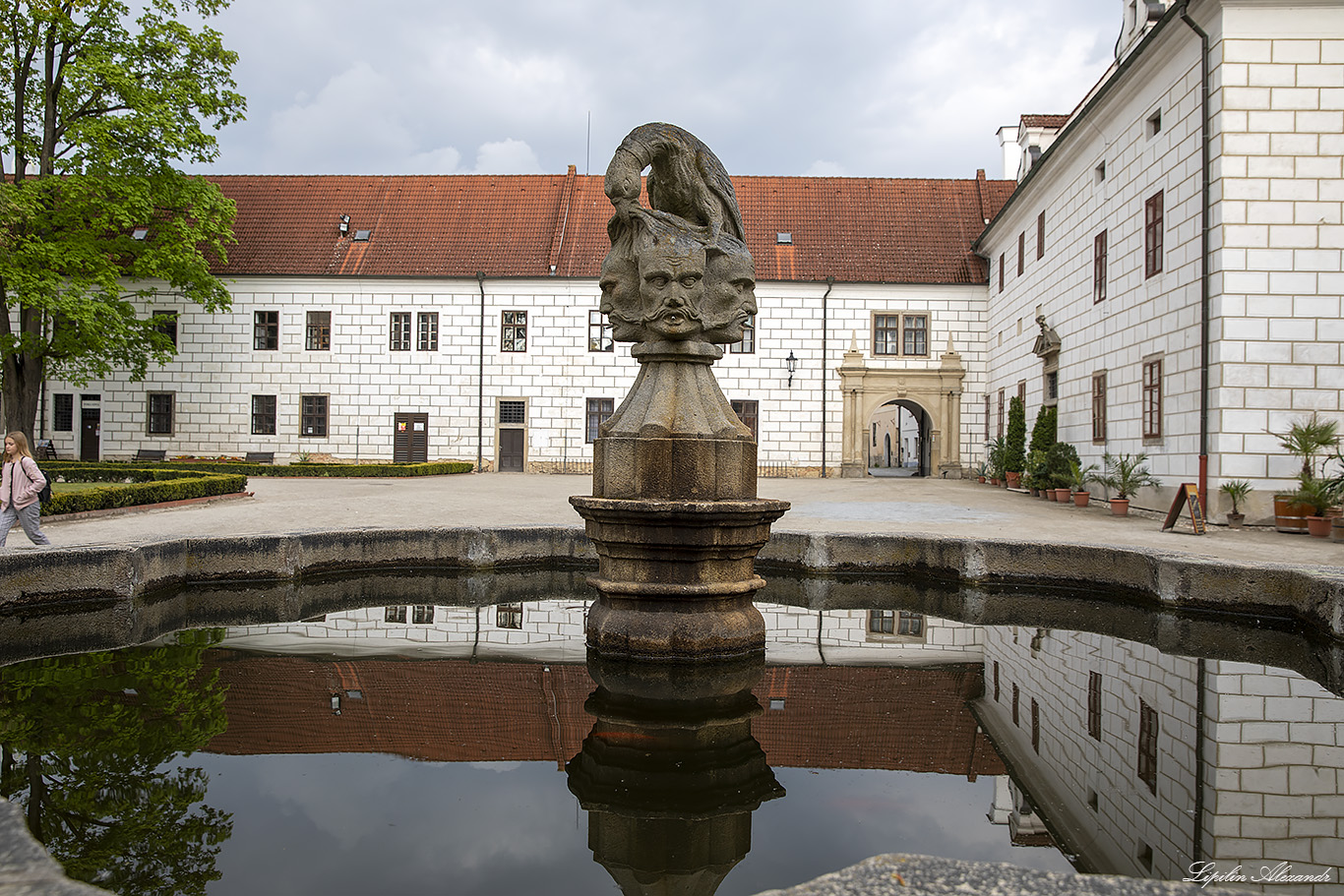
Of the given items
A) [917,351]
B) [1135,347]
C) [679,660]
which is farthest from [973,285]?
[679,660]

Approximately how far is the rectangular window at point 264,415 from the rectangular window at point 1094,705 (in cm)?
2997

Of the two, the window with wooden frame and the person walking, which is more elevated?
the window with wooden frame

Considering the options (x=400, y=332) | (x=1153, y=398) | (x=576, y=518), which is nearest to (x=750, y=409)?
(x=400, y=332)

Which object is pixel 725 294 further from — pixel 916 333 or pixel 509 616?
pixel 916 333

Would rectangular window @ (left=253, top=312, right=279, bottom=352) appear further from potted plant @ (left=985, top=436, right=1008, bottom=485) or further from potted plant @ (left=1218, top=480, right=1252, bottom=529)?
potted plant @ (left=1218, top=480, right=1252, bottom=529)

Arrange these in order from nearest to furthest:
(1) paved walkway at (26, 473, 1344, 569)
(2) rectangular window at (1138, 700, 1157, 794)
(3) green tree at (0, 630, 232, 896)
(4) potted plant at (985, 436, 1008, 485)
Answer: (3) green tree at (0, 630, 232, 896) → (2) rectangular window at (1138, 700, 1157, 794) → (1) paved walkway at (26, 473, 1344, 569) → (4) potted plant at (985, 436, 1008, 485)

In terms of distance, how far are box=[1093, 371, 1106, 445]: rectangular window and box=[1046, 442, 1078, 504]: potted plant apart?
2.62 ft

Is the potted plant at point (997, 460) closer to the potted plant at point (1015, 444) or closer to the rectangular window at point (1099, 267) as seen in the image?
the potted plant at point (1015, 444)

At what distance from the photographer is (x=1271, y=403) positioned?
12391mm

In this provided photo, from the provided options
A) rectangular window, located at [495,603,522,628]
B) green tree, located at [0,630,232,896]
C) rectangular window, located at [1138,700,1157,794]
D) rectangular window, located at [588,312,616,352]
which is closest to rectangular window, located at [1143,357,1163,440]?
rectangular window, located at [1138,700,1157,794]

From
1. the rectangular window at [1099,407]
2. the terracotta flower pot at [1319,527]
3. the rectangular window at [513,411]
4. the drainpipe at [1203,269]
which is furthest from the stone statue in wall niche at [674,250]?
the rectangular window at [513,411]

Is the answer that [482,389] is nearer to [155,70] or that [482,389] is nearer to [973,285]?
[155,70]

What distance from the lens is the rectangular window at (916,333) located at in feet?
95.5

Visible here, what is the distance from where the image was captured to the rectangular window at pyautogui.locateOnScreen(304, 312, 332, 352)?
98.0ft
